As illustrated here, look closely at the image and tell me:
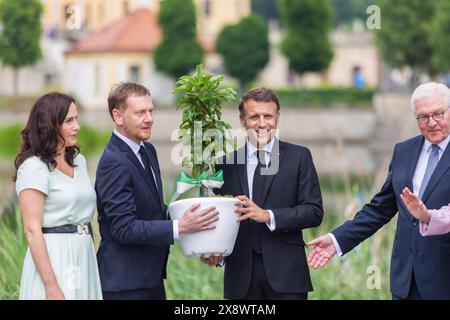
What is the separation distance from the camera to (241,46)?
45656 millimetres

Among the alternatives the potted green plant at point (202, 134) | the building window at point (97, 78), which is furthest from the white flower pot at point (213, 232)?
the building window at point (97, 78)

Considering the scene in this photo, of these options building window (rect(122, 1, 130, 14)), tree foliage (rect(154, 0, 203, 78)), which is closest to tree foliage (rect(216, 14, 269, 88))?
tree foliage (rect(154, 0, 203, 78))

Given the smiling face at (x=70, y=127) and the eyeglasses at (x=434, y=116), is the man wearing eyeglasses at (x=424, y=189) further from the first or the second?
the smiling face at (x=70, y=127)

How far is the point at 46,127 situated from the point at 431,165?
1.43m

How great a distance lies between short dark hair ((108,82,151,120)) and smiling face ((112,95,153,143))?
0.04 feet

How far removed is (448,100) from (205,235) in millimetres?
1026

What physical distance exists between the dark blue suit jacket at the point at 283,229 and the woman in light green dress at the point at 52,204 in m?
0.61

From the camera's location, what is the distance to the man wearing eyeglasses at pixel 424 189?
160 inches

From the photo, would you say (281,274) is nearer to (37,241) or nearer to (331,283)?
(37,241)

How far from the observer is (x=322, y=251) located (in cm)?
441

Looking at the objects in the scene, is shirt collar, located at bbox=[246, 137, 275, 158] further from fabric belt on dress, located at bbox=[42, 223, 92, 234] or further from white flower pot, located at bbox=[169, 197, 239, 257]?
fabric belt on dress, located at bbox=[42, 223, 92, 234]

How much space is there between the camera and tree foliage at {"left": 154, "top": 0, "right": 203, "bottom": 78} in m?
45.5

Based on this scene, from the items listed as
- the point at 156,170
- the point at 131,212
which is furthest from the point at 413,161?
the point at 131,212
